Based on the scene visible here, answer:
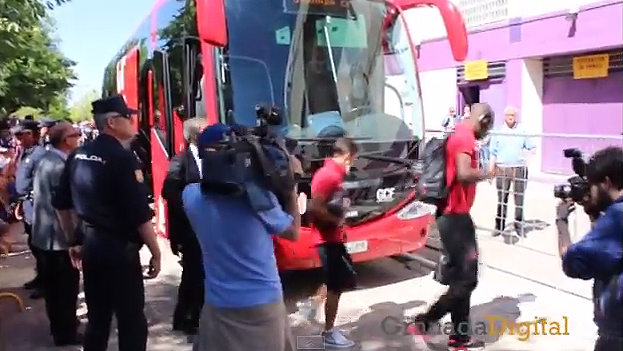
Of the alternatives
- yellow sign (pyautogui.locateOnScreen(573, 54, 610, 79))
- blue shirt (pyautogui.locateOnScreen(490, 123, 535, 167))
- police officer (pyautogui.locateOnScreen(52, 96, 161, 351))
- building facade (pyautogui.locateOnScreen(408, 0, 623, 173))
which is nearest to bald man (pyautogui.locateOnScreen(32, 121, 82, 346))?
police officer (pyautogui.locateOnScreen(52, 96, 161, 351))

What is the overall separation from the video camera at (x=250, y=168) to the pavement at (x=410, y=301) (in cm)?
257

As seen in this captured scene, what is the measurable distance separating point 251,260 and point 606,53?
1415 cm

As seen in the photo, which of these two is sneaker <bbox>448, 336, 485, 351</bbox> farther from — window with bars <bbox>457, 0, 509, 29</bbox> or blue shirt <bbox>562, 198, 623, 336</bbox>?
window with bars <bbox>457, 0, 509, 29</bbox>

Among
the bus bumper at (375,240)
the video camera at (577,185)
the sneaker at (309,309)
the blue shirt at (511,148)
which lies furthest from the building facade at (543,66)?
the video camera at (577,185)

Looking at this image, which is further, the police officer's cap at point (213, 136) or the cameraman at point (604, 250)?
the police officer's cap at point (213, 136)

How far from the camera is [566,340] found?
5.07 m

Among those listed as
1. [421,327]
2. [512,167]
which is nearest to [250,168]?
[421,327]

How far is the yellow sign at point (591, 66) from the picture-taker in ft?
48.8

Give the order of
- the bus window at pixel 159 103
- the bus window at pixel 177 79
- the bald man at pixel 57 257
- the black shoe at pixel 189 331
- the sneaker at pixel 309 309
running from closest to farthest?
the bald man at pixel 57 257 → the black shoe at pixel 189 331 → the sneaker at pixel 309 309 → the bus window at pixel 177 79 → the bus window at pixel 159 103

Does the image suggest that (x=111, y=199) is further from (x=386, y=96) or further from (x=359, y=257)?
(x=386, y=96)

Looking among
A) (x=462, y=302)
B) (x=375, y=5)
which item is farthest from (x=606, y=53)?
(x=462, y=302)

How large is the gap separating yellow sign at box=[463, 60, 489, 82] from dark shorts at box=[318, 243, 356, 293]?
1455 centimetres

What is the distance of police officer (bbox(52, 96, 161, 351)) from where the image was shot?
12.2ft

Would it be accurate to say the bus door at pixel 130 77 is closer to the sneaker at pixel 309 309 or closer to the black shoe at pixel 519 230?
the sneaker at pixel 309 309
